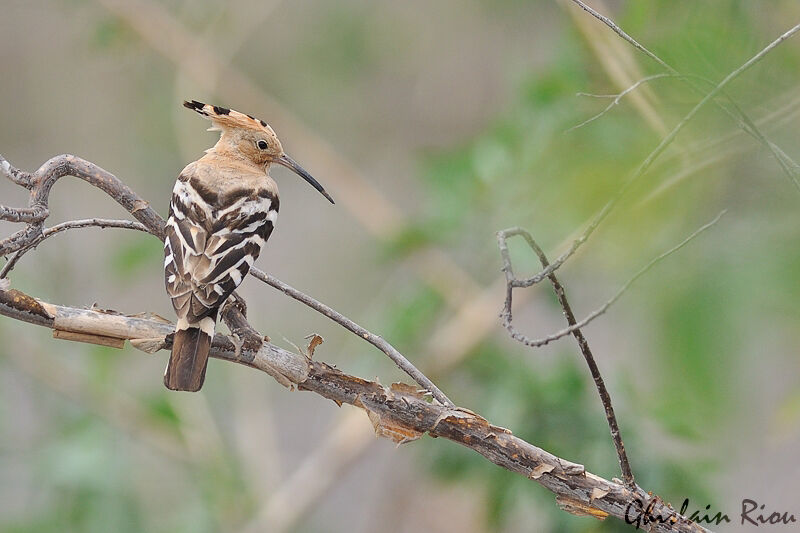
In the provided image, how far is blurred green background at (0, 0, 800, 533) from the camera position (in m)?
0.64

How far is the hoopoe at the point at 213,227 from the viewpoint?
1.39m

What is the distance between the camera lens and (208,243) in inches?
62.8

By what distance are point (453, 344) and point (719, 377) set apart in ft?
7.69

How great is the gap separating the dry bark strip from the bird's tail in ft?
0.30

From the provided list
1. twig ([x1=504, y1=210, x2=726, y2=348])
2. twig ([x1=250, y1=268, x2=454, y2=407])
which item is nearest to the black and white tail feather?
twig ([x1=250, y1=268, x2=454, y2=407])

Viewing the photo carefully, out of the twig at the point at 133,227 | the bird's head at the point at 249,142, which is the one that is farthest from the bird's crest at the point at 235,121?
the twig at the point at 133,227

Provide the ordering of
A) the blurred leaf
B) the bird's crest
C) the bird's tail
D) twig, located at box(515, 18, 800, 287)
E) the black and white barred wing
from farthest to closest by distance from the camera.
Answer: the blurred leaf, the bird's crest, the black and white barred wing, the bird's tail, twig, located at box(515, 18, 800, 287)

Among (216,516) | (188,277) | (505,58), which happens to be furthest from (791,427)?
(505,58)

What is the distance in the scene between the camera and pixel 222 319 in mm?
1412

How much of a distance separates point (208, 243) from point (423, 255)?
5.17 feet

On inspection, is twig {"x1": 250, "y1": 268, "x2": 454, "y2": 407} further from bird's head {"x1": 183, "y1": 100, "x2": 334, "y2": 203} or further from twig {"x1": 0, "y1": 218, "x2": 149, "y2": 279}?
bird's head {"x1": 183, "y1": 100, "x2": 334, "y2": 203}

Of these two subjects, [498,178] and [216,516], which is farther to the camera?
[216,516]

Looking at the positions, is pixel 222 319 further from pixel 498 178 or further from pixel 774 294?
pixel 498 178

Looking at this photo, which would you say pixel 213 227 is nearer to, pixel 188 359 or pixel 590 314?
pixel 188 359
